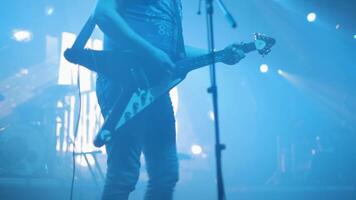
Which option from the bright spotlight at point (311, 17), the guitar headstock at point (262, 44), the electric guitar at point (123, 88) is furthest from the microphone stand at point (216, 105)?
the bright spotlight at point (311, 17)

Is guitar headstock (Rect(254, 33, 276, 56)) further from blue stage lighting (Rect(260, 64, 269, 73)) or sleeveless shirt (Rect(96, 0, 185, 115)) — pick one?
blue stage lighting (Rect(260, 64, 269, 73))

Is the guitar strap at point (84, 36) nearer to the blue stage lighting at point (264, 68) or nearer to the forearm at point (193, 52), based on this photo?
the forearm at point (193, 52)

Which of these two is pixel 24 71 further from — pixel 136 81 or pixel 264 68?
pixel 136 81

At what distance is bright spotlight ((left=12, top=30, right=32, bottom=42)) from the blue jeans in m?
9.28

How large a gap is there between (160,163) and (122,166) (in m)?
0.26

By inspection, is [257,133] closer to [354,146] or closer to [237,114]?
[237,114]

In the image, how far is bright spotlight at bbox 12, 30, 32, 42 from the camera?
10688 millimetres

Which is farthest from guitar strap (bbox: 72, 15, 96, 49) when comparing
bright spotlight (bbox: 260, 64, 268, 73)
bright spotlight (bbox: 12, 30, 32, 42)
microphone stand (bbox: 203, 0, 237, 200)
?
bright spotlight (bbox: 260, 64, 268, 73)

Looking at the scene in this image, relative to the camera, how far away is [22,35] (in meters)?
10.9

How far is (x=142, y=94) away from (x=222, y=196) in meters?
0.77

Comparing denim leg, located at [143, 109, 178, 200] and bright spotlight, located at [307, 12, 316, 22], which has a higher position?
bright spotlight, located at [307, 12, 316, 22]

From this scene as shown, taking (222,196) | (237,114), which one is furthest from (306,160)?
(222,196)

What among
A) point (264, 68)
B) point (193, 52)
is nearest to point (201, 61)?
point (193, 52)

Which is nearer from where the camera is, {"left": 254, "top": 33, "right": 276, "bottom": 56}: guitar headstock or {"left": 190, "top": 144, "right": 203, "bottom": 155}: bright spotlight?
{"left": 254, "top": 33, "right": 276, "bottom": 56}: guitar headstock
